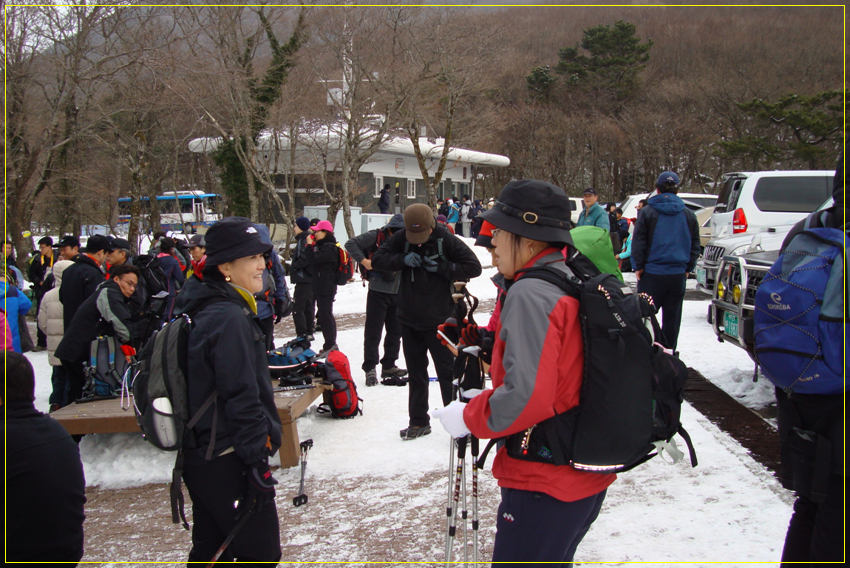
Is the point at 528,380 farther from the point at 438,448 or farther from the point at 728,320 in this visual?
the point at 728,320

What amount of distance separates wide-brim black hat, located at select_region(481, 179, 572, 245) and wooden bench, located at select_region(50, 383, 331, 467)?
2809 mm

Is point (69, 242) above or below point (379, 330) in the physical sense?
above

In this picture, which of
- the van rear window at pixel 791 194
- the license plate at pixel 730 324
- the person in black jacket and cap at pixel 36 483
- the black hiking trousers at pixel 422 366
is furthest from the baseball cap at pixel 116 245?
the van rear window at pixel 791 194

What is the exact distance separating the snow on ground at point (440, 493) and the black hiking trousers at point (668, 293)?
70 cm

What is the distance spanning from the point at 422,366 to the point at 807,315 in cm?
310

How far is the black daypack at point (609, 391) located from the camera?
1.83 m

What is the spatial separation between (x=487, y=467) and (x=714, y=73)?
134ft

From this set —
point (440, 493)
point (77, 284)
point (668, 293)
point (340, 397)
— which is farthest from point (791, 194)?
point (77, 284)

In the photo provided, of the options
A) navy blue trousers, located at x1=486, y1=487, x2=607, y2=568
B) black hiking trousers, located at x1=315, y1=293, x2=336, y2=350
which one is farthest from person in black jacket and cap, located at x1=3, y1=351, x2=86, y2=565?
black hiking trousers, located at x1=315, y1=293, x2=336, y2=350

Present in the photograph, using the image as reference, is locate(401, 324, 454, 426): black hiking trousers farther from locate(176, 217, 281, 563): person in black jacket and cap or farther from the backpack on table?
the backpack on table

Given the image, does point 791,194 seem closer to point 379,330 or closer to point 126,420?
point 379,330

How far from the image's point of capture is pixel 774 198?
34.9ft

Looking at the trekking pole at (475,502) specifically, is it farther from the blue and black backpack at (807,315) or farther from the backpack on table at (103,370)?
the backpack on table at (103,370)

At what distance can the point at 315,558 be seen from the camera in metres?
3.26
